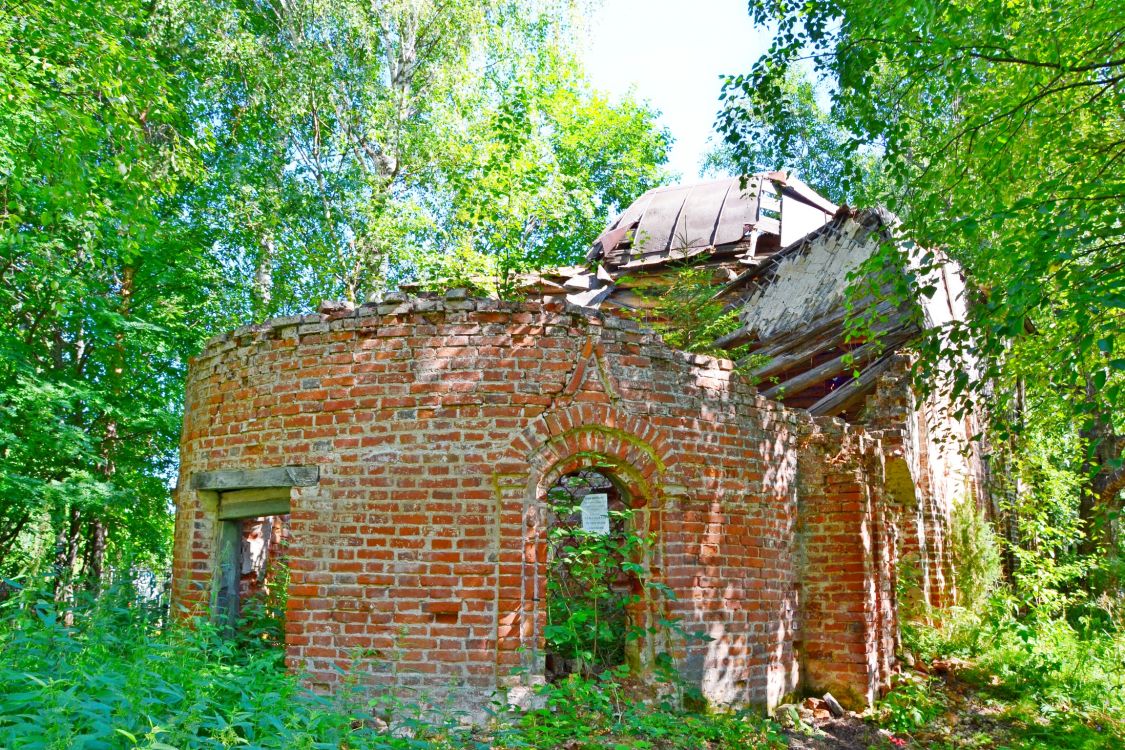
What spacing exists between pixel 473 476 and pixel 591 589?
1.46 m

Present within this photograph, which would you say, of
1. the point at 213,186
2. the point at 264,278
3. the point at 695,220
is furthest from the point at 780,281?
the point at 213,186

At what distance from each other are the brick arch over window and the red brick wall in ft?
0.05

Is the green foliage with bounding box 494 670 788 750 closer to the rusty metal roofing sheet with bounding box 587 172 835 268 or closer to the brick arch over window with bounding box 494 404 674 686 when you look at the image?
the brick arch over window with bounding box 494 404 674 686

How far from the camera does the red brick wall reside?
236 inches

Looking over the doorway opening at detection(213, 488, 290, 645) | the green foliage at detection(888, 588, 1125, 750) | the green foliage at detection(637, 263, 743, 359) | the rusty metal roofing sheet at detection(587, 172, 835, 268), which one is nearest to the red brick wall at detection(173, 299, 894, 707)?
the doorway opening at detection(213, 488, 290, 645)

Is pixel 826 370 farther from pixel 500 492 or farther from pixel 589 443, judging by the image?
pixel 500 492

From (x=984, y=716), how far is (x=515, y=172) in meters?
14.1

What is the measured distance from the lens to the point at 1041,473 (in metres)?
12.2

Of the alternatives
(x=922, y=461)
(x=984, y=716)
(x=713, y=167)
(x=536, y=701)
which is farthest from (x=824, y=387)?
(x=713, y=167)

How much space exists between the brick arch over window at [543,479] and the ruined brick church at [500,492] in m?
0.02

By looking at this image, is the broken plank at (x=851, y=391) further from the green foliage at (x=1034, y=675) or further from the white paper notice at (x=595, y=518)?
the white paper notice at (x=595, y=518)

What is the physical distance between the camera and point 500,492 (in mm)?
6191

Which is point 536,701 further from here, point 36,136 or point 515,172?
point 515,172

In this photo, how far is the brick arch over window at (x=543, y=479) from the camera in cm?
599
